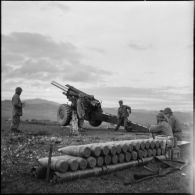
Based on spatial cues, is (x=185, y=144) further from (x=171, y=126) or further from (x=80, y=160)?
(x=80, y=160)

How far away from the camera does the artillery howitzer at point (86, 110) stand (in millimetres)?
18609

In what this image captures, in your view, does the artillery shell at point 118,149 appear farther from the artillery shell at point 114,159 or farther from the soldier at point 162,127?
the soldier at point 162,127

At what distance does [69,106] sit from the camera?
18.7 meters

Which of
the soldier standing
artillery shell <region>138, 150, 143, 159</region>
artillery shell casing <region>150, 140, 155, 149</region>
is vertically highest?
the soldier standing

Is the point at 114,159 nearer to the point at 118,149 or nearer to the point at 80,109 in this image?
the point at 118,149

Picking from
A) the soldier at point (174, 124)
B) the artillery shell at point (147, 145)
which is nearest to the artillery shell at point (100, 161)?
the artillery shell at point (147, 145)

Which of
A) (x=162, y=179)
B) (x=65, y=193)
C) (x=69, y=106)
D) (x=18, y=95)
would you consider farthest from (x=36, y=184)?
(x=69, y=106)

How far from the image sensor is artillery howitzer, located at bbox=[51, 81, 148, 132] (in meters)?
18.6

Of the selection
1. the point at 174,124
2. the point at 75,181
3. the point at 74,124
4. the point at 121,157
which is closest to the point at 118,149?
the point at 121,157

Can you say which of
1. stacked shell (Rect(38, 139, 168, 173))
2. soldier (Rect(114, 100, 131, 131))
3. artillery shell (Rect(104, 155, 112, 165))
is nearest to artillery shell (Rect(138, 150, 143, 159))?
stacked shell (Rect(38, 139, 168, 173))

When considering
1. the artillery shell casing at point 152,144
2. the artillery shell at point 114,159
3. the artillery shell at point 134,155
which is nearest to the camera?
the artillery shell at point 114,159

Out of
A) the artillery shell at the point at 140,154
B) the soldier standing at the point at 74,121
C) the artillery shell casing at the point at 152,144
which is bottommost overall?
the artillery shell at the point at 140,154

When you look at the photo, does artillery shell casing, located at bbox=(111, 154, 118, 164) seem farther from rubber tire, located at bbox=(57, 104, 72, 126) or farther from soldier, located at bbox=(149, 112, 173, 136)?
rubber tire, located at bbox=(57, 104, 72, 126)

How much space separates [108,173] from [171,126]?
4.78m
